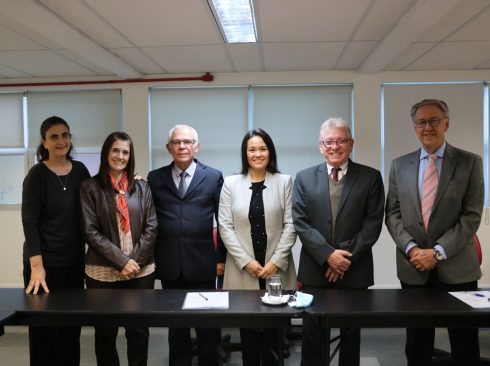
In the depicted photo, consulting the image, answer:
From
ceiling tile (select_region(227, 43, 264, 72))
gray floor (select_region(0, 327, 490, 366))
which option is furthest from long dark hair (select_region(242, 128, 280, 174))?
gray floor (select_region(0, 327, 490, 366))

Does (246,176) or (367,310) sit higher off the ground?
(246,176)

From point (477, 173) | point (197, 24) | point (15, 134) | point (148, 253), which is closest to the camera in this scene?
point (477, 173)

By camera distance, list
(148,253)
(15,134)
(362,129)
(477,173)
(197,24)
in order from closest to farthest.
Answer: (477,173) → (148,253) → (197,24) → (362,129) → (15,134)

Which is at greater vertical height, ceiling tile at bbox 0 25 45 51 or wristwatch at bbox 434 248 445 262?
ceiling tile at bbox 0 25 45 51

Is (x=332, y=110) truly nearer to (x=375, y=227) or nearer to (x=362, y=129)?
(x=362, y=129)

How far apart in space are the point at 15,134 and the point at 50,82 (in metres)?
0.73

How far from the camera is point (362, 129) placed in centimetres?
415

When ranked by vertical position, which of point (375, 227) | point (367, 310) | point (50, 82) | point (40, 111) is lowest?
point (367, 310)

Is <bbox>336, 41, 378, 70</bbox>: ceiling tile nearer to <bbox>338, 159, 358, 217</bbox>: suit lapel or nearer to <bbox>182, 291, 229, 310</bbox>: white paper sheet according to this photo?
<bbox>338, 159, 358, 217</bbox>: suit lapel

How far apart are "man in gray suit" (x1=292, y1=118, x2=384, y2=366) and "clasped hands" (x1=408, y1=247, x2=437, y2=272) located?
0.20 meters

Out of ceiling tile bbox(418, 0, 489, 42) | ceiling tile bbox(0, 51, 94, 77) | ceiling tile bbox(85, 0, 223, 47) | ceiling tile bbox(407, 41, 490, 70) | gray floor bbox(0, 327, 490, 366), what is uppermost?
ceiling tile bbox(0, 51, 94, 77)

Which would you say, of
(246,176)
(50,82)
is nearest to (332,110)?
(246,176)

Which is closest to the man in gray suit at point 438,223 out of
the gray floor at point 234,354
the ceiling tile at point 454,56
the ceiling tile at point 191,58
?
the gray floor at point 234,354

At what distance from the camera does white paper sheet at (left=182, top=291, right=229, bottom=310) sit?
1685mm
